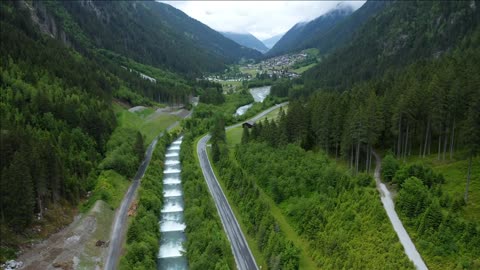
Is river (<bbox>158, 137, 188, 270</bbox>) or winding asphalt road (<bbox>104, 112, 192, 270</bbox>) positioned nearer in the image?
winding asphalt road (<bbox>104, 112, 192, 270</bbox>)

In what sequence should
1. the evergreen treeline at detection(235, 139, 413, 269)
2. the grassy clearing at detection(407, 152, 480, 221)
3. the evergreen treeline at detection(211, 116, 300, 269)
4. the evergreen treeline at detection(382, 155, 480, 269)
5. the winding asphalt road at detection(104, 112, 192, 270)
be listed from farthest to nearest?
the winding asphalt road at detection(104, 112, 192, 270)
the evergreen treeline at detection(211, 116, 300, 269)
the grassy clearing at detection(407, 152, 480, 221)
the evergreen treeline at detection(235, 139, 413, 269)
the evergreen treeline at detection(382, 155, 480, 269)

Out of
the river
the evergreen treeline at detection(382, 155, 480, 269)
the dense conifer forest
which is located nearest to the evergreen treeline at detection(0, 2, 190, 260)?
the dense conifer forest

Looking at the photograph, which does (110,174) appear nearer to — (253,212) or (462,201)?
(253,212)

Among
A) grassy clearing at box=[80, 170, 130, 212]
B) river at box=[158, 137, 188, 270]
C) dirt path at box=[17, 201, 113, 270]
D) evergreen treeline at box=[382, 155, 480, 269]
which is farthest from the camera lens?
grassy clearing at box=[80, 170, 130, 212]

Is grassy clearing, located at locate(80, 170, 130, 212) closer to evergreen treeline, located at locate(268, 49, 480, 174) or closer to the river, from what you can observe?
the river

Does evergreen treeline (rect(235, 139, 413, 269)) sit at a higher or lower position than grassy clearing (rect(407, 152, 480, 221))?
lower

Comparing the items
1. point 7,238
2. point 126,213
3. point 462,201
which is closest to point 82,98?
point 126,213

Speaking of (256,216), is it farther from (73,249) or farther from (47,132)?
(47,132)

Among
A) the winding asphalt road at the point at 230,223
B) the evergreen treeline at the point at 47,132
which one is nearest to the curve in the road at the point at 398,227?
the winding asphalt road at the point at 230,223

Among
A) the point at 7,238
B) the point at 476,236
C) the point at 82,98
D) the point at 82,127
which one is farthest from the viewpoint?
the point at 82,98
